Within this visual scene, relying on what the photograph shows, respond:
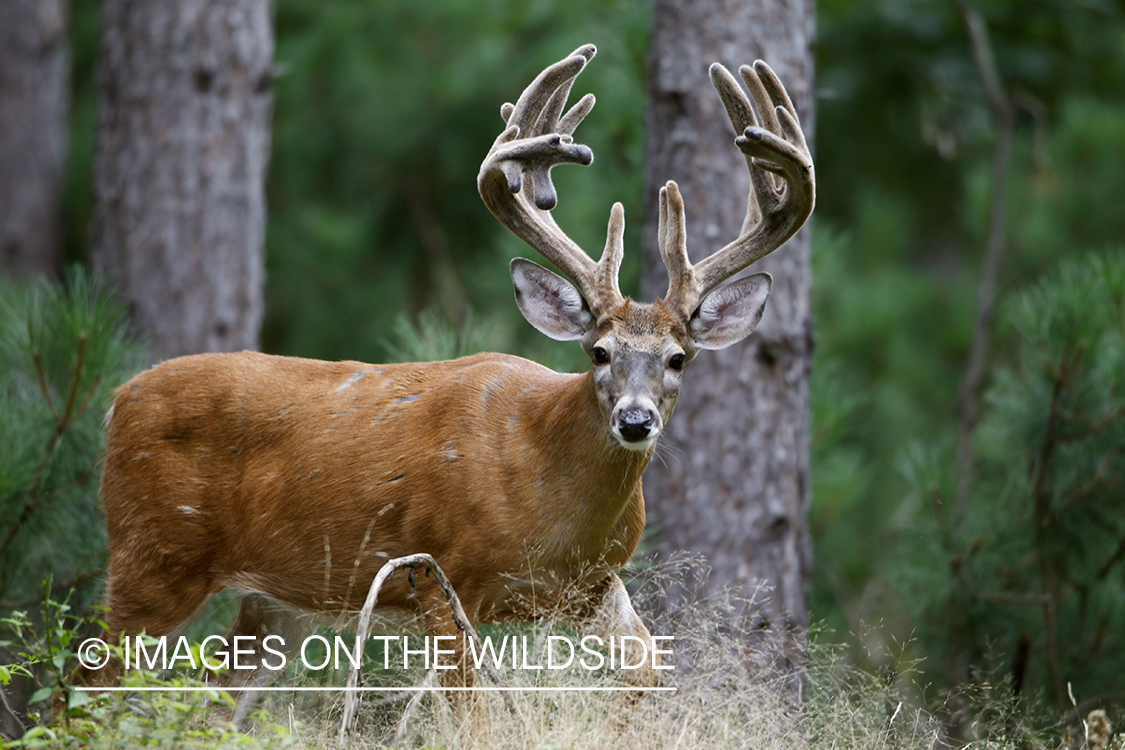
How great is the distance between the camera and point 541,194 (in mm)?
4594

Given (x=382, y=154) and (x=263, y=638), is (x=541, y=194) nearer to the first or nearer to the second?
(x=263, y=638)

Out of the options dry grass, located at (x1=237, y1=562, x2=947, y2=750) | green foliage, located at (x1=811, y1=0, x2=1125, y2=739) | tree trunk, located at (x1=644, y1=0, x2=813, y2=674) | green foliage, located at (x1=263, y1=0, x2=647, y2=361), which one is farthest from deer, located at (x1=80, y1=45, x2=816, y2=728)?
green foliage, located at (x1=263, y1=0, x2=647, y2=361)

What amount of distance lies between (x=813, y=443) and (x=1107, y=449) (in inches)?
56.8

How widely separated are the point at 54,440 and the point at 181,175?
2.43 meters

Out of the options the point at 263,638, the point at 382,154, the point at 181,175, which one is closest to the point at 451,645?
the point at 263,638

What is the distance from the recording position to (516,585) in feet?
14.0

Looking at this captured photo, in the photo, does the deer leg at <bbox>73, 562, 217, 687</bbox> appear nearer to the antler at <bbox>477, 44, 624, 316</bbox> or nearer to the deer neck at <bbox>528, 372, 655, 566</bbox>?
the deer neck at <bbox>528, 372, 655, 566</bbox>

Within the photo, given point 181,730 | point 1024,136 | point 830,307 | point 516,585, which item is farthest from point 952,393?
point 181,730

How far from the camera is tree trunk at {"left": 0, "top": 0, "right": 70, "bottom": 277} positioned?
36.6ft

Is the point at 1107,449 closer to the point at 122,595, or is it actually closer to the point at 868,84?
the point at 122,595

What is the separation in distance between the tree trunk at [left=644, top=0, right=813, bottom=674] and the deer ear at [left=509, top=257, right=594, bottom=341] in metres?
1.32

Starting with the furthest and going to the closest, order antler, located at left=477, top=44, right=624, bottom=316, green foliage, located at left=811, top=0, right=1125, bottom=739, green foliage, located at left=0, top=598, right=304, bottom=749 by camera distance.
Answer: green foliage, located at left=811, top=0, right=1125, bottom=739, antler, located at left=477, top=44, right=624, bottom=316, green foliage, located at left=0, top=598, right=304, bottom=749

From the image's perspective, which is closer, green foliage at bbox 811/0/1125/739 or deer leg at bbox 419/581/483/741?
deer leg at bbox 419/581/483/741

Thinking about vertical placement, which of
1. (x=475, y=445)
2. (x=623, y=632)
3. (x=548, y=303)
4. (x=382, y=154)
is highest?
(x=548, y=303)
